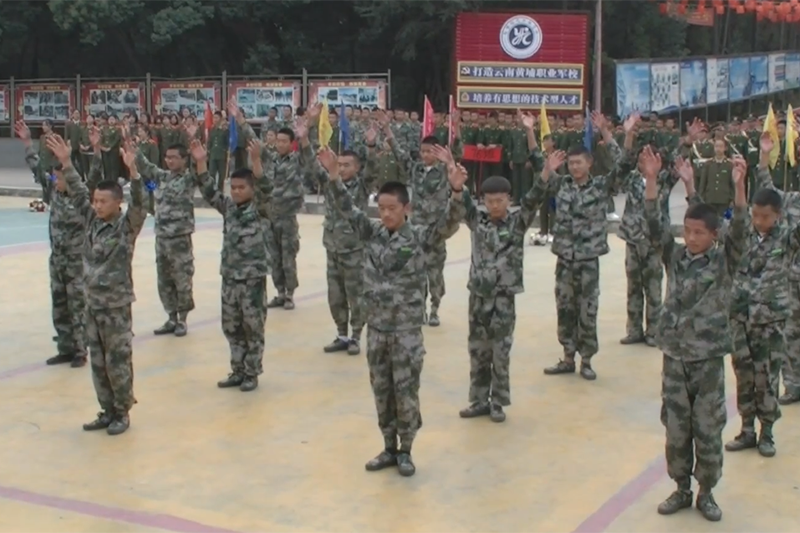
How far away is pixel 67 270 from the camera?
8531 mm

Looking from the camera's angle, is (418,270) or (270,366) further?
(270,366)

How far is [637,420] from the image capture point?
287 inches

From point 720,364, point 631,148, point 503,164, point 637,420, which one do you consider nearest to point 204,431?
point 637,420

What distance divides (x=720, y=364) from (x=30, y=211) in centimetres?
1727

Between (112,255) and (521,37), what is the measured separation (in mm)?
16578

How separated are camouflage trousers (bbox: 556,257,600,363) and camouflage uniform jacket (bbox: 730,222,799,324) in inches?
64.9

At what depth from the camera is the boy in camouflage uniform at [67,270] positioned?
8.50 metres

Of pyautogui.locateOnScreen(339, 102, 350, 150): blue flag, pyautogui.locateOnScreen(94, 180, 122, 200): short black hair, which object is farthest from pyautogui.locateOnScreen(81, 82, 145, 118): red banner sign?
pyautogui.locateOnScreen(94, 180, 122, 200): short black hair

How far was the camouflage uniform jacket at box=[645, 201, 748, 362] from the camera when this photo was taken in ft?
17.9

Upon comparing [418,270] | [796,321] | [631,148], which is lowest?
[796,321]

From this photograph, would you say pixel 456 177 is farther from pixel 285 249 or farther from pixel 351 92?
pixel 351 92

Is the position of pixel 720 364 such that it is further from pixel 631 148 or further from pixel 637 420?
pixel 631 148

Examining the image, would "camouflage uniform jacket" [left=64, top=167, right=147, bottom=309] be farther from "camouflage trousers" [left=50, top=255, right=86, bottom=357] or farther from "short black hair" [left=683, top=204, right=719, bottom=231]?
"short black hair" [left=683, top=204, right=719, bottom=231]

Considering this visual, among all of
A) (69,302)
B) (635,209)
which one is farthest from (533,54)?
(69,302)
